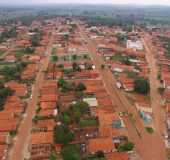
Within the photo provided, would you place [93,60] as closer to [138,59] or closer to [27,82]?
[138,59]

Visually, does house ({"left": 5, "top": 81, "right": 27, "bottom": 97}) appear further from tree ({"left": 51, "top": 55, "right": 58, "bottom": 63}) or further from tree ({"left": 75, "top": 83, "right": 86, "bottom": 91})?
tree ({"left": 51, "top": 55, "right": 58, "bottom": 63})

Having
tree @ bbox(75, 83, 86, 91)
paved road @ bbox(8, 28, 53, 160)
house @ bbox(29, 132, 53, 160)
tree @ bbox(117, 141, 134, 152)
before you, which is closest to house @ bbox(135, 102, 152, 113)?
tree @ bbox(75, 83, 86, 91)

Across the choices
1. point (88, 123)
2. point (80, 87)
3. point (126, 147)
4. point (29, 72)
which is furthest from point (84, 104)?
point (29, 72)

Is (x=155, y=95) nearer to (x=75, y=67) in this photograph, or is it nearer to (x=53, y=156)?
(x=75, y=67)

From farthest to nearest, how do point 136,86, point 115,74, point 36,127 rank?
point 115,74 < point 136,86 < point 36,127

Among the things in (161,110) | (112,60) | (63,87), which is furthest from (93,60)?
(161,110)

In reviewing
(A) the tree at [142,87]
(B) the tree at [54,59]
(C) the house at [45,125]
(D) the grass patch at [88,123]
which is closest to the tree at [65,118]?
(C) the house at [45,125]

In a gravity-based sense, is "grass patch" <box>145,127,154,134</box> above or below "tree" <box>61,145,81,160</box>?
below
